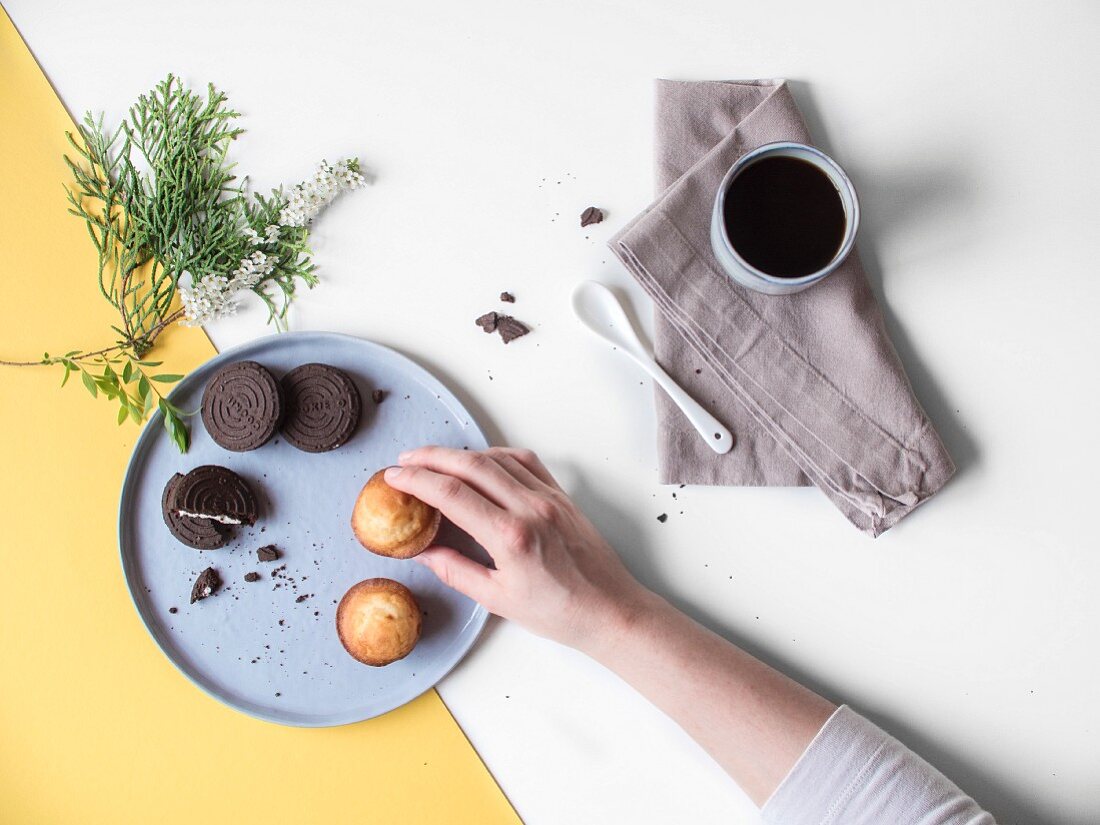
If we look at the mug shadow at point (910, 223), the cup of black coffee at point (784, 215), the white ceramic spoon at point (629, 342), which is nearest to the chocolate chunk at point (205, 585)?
the white ceramic spoon at point (629, 342)

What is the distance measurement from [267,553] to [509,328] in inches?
21.6

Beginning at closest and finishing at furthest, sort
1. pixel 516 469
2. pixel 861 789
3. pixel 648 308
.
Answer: pixel 861 789 < pixel 516 469 < pixel 648 308

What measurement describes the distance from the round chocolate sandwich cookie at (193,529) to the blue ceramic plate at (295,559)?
3 cm

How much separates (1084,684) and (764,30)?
4.03 feet

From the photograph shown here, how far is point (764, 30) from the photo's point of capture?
1.28 metres

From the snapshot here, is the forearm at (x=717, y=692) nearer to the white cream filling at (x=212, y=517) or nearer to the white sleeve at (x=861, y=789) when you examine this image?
the white sleeve at (x=861, y=789)

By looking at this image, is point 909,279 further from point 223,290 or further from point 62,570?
point 62,570

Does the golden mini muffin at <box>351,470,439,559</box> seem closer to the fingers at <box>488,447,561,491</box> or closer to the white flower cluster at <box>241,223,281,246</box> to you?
the fingers at <box>488,447,561,491</box>

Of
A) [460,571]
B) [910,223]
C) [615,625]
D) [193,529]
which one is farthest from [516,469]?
[910,223]

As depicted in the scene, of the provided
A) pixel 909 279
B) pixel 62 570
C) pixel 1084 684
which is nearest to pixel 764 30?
pixel 909 279

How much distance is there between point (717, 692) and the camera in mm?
1134

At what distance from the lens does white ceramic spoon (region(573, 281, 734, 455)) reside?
1212 millimetres

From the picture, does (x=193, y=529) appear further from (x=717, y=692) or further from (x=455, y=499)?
(x=717, y=692)

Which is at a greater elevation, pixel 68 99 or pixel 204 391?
pixel 68 99
